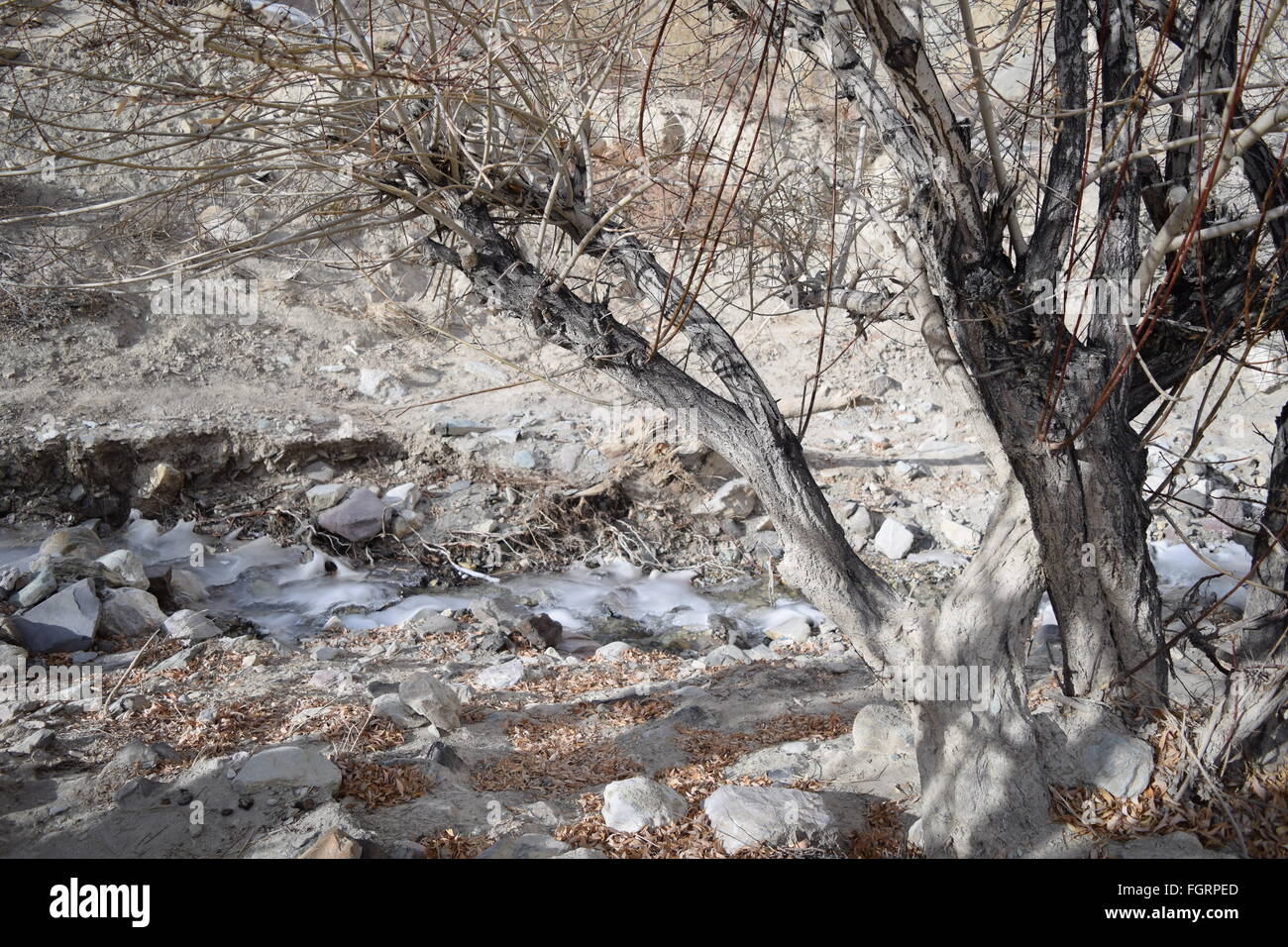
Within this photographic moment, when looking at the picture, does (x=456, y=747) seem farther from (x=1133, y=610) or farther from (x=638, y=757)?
(x=1133, y=610)

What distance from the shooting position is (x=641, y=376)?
9.30 feet

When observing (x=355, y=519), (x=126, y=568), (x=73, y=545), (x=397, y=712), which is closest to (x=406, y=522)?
(x=355, y=519)

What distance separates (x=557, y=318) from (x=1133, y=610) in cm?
207

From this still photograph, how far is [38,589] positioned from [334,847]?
13.1 feet

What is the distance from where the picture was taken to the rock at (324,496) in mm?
6859

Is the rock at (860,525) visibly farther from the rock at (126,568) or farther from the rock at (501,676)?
the rock at (126,568)

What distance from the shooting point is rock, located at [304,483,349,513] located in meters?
6.86

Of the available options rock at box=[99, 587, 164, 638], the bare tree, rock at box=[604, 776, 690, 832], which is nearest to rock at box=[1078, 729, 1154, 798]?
the bare tree

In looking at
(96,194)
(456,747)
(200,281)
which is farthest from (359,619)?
(96,194)

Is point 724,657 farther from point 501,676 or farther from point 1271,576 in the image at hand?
point 1271,576

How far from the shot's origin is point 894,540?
709cm

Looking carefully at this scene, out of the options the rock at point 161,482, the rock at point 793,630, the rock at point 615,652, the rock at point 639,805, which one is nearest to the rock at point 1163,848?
the rock at point 639,805

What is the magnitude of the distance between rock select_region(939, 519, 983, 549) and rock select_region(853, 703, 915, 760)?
3.88 meters

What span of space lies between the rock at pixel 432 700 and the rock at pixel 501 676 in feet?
2.25
